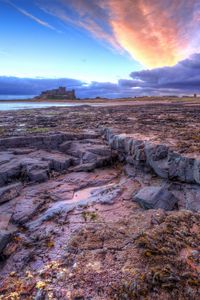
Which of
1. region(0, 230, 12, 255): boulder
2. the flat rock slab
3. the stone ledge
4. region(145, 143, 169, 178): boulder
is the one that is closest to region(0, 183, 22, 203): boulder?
region(0, 230, 12, 255): boulder

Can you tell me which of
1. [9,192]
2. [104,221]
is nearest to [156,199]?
[104,221]

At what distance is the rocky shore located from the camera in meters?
3.62

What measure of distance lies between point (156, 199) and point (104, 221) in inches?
53.9

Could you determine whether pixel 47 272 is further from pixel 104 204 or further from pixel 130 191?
pixel 130 191

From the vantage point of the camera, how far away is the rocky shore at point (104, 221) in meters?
3.62

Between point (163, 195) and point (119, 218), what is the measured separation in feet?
4.18

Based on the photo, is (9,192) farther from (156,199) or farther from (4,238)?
(156,199)

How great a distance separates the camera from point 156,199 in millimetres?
5895

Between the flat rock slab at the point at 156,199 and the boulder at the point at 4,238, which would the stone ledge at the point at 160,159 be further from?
the boulder at the point at 4,238

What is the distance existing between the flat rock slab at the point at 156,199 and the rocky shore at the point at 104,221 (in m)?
0.02

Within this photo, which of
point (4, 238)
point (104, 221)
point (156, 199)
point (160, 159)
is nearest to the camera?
point (4, 238)

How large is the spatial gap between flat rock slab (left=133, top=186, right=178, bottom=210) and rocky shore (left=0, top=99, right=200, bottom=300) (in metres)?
0.02

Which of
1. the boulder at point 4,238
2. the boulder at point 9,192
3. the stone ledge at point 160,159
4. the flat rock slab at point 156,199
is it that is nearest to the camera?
the boulder at point 4,238

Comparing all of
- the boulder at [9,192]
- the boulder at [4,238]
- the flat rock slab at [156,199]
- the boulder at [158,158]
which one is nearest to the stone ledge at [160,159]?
the boulder at [158,158]
